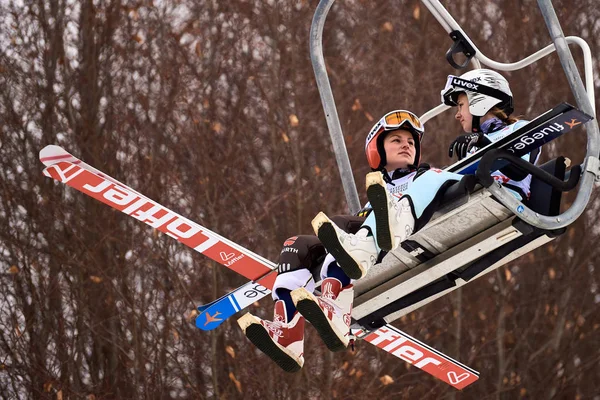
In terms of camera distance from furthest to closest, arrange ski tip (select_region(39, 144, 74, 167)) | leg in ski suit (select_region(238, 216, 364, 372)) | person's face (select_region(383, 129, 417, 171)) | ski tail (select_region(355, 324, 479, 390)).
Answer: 1. ski tail (select_region(355, 324, 479, 390))
2. ski tip (select_region(39, 144, 74, 167))
3. person's face (select_region(383, 129, 417, 171))
4. leg in ski suit (select_region(238, 216, 364, 372))

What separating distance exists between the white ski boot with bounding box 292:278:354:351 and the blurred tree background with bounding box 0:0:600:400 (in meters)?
4.95

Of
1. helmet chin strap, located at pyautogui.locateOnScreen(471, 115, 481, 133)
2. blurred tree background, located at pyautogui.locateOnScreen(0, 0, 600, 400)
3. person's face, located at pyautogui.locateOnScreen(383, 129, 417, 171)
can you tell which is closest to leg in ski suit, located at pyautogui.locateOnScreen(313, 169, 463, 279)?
person's face, located at pyautogui.locateOnScreen(383, 129, 417, 171)

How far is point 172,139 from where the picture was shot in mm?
12602

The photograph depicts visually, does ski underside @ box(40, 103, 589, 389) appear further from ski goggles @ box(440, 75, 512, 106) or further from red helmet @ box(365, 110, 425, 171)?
ski goggles @ box(440, 75, 512, 106)

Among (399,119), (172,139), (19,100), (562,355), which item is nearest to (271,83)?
(172,139)

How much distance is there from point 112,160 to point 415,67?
9.90 feet

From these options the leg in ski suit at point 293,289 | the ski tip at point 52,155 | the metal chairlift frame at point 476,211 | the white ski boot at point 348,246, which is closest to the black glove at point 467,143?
the metal chairlift frame at point 476,211

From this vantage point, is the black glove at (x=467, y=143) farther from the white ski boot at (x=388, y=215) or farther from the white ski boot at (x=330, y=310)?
the white ski boot at (x=330, y=310)

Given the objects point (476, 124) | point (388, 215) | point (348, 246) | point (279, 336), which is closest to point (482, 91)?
point (476, 124)

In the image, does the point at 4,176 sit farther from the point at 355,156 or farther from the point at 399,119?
the point at 399,119

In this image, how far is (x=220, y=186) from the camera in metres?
12.1

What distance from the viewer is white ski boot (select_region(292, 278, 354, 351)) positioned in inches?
202

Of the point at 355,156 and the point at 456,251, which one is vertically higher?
the point at 355,156

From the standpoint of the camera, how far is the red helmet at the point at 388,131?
5723 millimetres
